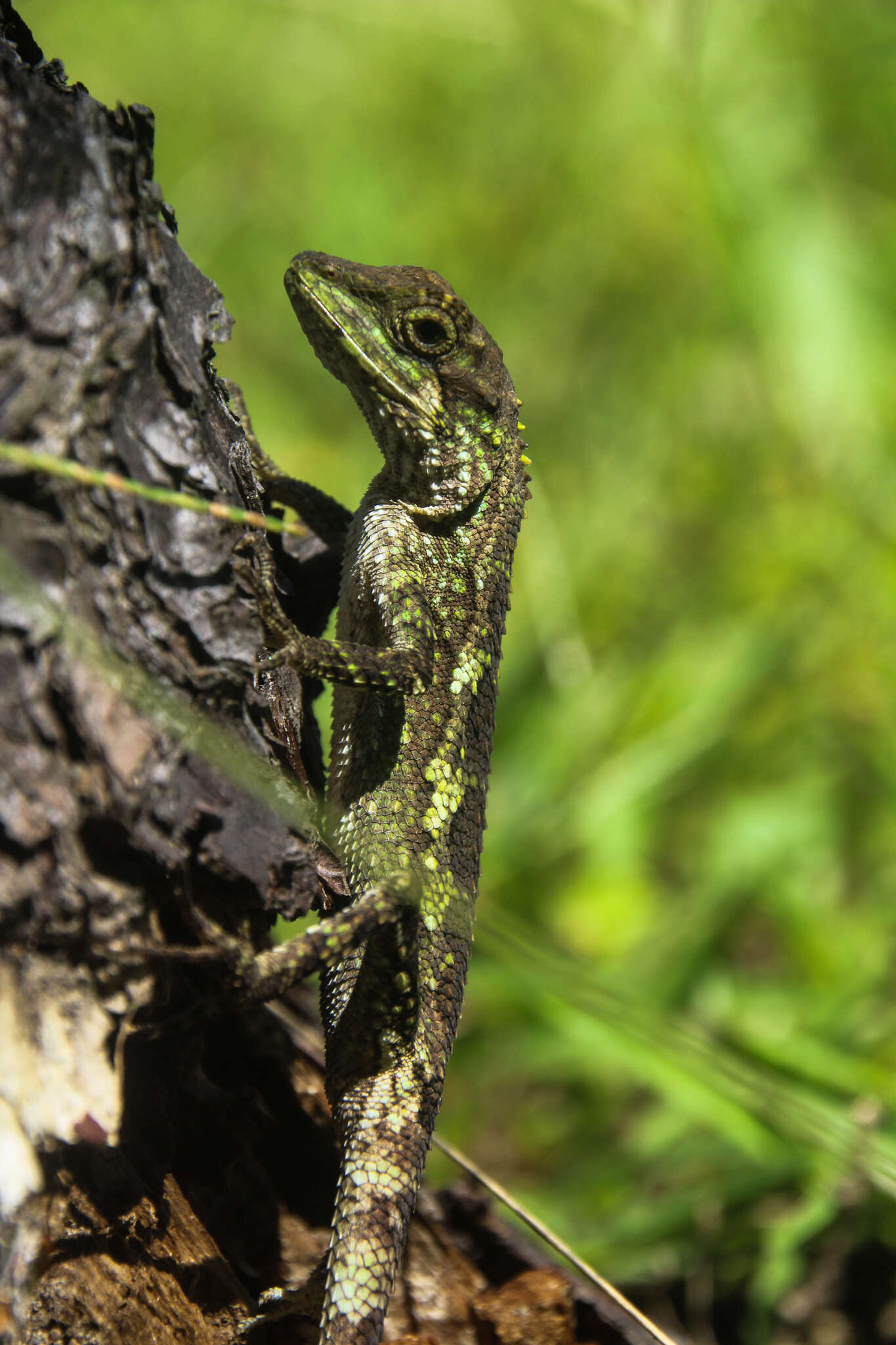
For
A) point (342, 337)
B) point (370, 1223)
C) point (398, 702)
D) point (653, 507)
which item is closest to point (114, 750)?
point (398, 702)

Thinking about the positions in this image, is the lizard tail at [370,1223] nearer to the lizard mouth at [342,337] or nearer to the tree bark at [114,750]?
the tree bark at [114,750]

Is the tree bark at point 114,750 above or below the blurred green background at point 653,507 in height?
below

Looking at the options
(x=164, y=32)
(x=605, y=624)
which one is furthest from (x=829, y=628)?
(x=164, y=32)

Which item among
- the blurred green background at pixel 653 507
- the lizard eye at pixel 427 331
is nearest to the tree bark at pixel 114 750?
the lizard eye at pixel 427 331

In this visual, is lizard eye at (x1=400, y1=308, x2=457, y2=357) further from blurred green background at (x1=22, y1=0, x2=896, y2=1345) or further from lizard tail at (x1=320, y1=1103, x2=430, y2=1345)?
lizard tail at (x1=320, y1=1103, x2=430, y2=1345)

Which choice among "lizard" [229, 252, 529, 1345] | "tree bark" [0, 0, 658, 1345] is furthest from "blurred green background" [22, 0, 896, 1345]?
"tree bark" [0, 0, 658, 1345]

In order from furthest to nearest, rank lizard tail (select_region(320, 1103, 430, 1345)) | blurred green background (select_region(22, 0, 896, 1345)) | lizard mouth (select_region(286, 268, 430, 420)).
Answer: blurred green background (select_region(22, 0, 896, 1345)) → lizard mouth (select_region(286, 268, 430, 420)) → lizard tail (select_region(320, 1103, 430, 1345))

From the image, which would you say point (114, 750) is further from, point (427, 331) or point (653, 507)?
point (653, 507)
